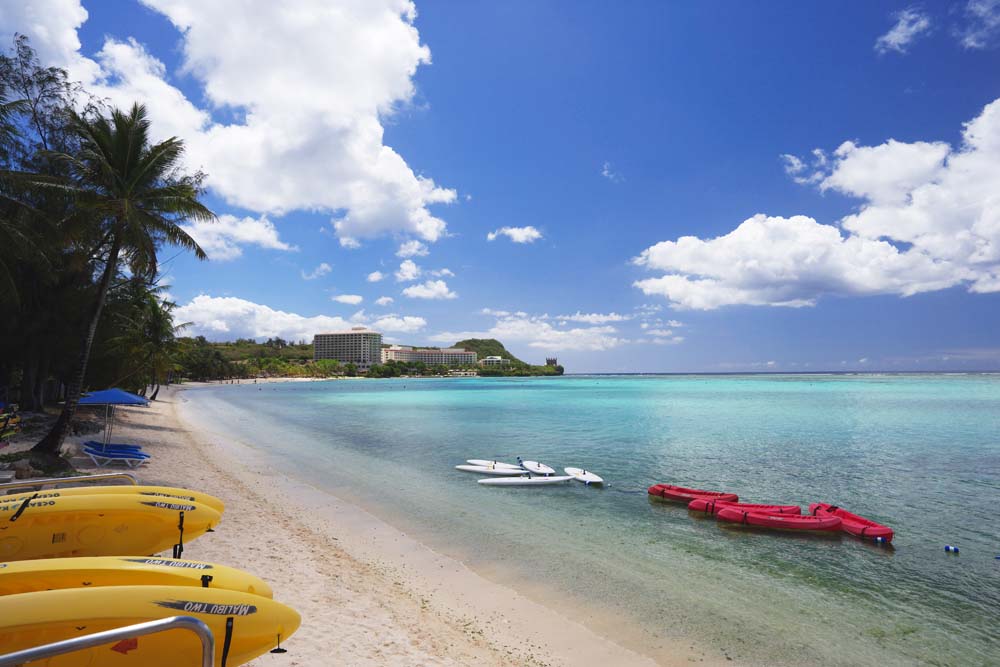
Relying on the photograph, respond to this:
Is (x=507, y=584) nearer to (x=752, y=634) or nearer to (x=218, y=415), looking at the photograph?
(x=752, y=634)

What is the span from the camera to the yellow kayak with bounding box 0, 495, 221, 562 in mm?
5473

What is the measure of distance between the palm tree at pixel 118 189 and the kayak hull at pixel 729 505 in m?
17.6

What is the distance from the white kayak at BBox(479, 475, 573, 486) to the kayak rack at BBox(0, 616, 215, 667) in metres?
14.5

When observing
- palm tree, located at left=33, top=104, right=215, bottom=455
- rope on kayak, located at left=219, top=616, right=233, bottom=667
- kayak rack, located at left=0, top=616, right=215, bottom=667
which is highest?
palm tree, located at left=33, top=104, right=215, bottom=455

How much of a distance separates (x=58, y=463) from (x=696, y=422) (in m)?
38.4

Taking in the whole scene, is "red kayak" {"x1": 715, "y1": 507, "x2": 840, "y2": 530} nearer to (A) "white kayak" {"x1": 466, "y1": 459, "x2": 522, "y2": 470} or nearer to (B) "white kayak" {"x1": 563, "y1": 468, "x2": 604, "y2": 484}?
(B) "white kayak" {"x1": 563, "y1": 468, "x2": 604, "y2": 484}

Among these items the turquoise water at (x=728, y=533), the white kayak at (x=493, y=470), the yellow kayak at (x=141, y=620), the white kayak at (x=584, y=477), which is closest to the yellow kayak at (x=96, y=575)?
the yellow kayak at (x=141, y=620)

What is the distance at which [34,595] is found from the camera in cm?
338

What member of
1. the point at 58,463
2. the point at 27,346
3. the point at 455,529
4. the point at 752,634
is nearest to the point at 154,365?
the point at 27,346

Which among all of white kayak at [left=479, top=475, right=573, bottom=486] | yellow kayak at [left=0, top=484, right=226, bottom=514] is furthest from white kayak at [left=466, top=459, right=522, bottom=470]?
yellow kayak at [left=0, top=484, right=226, bottom=514]

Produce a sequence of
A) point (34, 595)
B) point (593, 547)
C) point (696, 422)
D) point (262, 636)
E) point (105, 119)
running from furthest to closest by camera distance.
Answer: point (696, 422) < point (105, 119) < point (593, 547) < point (262, 636) < point (34, 595)

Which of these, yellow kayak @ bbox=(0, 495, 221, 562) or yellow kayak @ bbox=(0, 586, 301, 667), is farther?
yellow kayak @ bbox=(0, 495, 221, 562)

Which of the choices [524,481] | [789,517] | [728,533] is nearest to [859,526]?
[789,517]

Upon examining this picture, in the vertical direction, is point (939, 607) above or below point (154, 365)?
below
